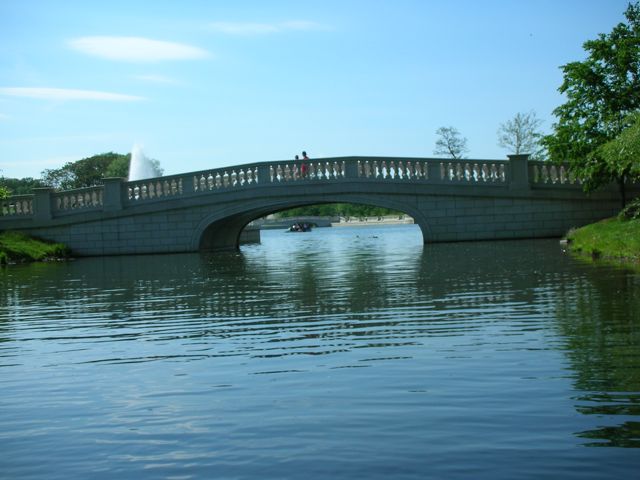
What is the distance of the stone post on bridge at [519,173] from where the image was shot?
102ft

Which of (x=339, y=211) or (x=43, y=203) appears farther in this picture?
(x=339, y=211)

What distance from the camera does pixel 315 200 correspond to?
32812 millimetres

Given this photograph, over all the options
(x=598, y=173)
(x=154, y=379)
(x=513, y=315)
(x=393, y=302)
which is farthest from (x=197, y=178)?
(x=154, y=379)

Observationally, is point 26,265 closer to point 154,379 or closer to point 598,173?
point 598,173

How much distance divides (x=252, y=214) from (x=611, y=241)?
A: 18.6 m

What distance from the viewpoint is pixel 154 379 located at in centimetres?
778

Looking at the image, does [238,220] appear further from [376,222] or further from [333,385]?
[376,222]

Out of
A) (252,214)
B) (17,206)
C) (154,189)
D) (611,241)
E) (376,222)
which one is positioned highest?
(376,222)

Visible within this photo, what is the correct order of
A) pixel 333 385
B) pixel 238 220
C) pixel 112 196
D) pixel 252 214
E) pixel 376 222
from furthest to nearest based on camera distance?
pixel 376 222 → pixel 238 220 → pixel 252 214 → pixel 112 196 → pixel 333 385

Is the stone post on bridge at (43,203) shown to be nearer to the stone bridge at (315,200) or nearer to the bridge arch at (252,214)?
the stone bridge at (315,200)

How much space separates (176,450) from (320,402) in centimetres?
135

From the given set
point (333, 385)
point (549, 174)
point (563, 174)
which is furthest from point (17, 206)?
point (333, 385)

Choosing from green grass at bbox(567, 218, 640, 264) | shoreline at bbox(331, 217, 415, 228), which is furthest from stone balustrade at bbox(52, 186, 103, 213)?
shoreline at bbox(331, 217, 415, 228)

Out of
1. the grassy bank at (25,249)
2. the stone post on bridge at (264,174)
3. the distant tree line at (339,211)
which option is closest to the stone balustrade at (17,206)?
the grassy bank at (25,249)
